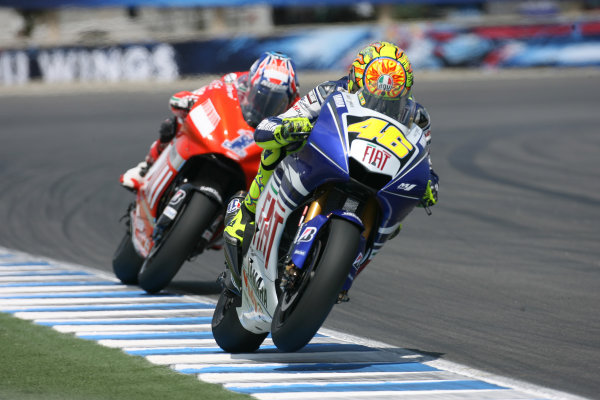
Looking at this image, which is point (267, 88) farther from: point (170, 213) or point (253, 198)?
point (253, 198)

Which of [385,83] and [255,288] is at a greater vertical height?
[385,83]

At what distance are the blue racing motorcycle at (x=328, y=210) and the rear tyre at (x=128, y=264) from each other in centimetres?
271

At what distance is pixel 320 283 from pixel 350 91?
1.21 m

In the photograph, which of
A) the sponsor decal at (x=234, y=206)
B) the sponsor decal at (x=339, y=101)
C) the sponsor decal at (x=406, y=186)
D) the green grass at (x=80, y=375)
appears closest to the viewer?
the green grass at (x=80, y=375)

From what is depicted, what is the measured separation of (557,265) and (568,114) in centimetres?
1292

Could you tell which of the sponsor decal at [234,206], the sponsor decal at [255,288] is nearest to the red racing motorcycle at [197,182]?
the sponsor decal at [234,206]

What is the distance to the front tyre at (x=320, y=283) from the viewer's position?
16.4 ft

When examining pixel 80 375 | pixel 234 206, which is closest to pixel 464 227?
pixel 234 206

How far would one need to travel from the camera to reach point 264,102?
7.37 m

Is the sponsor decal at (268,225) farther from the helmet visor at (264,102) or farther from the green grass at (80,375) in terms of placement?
the helmet visor at (264,102)

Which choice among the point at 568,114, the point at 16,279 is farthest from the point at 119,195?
the point at 568,114

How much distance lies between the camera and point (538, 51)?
29.6m

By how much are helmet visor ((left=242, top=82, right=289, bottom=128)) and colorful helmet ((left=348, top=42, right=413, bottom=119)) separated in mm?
1781

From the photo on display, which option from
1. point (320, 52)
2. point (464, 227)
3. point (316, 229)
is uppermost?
point (316, 229)
